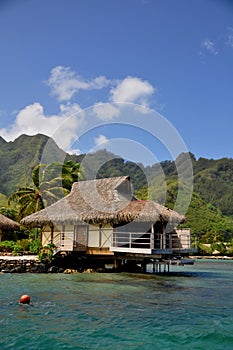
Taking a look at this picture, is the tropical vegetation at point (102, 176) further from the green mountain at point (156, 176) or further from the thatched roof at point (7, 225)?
the thatched roof at point (7, 225)

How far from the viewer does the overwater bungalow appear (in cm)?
1748

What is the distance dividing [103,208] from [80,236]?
2103mm

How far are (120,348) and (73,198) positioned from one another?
14960 millimetres

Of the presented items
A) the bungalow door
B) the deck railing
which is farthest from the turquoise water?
the bungalow door

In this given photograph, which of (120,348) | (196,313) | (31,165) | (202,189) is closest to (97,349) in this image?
(120,348)

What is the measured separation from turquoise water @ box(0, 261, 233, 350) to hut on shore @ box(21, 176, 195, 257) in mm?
4423

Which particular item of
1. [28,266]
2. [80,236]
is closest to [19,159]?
[80,236]

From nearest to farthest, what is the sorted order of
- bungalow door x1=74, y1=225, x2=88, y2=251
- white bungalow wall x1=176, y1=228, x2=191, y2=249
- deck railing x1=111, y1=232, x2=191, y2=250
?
1. deck railing x1=111, y1=232, x2=191, y2=250
2. bungalow door x1=74, y1=225, x2=88, y2=251
3. white bungalow wall x1=176, y1=228, x2=191, y2=249

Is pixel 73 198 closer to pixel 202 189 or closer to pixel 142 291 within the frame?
pixel 142 291

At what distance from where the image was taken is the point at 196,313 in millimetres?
8930

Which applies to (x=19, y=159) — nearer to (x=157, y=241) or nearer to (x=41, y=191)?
(x=41, y=191)

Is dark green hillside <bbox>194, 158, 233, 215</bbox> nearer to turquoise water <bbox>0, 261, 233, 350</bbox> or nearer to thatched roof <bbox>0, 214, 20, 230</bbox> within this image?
thatched roof <bbox>0, 214, 20, 230</bbox>

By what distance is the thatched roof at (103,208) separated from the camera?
17531mm

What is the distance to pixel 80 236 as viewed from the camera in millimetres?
19125
